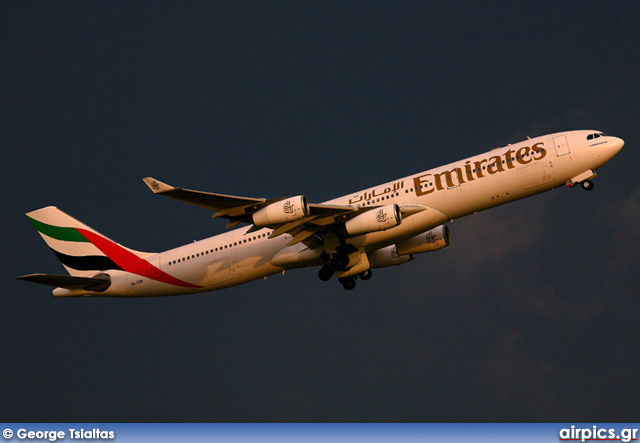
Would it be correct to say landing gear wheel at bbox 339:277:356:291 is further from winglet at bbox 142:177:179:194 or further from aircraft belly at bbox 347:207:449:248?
winglet at bbox 142:177:179:194

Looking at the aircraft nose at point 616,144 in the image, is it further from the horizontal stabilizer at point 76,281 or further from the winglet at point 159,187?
the horizontal stabilizer at point 76,281

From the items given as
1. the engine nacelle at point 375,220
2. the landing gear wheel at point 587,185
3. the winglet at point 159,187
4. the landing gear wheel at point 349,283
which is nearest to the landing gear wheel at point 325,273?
the engine nacelle at point 375,220

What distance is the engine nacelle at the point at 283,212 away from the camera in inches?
1722

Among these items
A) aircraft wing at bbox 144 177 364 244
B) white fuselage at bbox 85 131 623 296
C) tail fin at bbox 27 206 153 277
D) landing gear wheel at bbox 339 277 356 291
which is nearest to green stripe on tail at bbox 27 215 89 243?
tail fin at bbox 27 206 153 277

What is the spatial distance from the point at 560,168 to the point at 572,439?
14.9m

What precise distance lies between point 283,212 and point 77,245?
57.4ft

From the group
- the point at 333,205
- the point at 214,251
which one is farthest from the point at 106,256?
the point at 333,205

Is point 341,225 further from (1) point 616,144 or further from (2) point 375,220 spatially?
(1) point 616,144

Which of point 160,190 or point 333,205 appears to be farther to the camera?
point 333,205

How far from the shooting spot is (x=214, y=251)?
165ft

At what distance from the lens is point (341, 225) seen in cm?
4712

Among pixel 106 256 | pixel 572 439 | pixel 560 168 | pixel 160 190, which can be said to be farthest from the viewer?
pixel 106 256

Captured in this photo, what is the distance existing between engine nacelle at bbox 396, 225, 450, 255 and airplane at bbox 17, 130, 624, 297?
6cm

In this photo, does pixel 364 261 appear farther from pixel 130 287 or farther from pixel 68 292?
pixel 68 292
